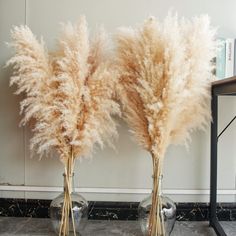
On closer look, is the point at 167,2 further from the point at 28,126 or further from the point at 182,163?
the point at 28,126

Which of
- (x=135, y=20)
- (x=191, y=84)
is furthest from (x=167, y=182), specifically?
(x=135, y=20)

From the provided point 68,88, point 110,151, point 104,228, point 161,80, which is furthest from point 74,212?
point 161,80

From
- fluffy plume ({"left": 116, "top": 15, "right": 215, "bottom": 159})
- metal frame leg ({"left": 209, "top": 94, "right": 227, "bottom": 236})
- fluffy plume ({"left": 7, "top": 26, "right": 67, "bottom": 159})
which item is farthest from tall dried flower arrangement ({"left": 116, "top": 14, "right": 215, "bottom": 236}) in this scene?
fluffy plume ({"left": 7, "top": 26, "right": 67, "bottom": 159})

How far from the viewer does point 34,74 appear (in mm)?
1289

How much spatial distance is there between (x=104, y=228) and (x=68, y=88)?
2.57ft

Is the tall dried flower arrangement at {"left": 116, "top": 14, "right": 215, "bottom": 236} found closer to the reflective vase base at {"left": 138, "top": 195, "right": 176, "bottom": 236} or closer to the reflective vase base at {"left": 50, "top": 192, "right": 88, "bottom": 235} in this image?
the reflective vase base at {"left": 138, "top": 195, "right": 176, "bottom": 236}

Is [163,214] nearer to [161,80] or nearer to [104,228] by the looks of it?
[104,228]

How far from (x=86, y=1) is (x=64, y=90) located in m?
0.64

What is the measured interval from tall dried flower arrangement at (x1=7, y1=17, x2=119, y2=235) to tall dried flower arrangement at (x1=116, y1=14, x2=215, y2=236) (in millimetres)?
97

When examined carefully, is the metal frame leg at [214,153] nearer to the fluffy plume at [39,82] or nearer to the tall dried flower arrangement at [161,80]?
the tall dried flower arrangement at [161,80]

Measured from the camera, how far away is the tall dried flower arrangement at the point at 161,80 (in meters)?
1.24

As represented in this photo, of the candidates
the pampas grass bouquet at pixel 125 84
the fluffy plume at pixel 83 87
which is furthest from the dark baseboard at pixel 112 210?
the fluffy plume at pixel 83 87

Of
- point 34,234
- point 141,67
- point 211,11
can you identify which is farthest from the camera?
point 211,11

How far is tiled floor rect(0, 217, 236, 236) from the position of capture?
1.53m
